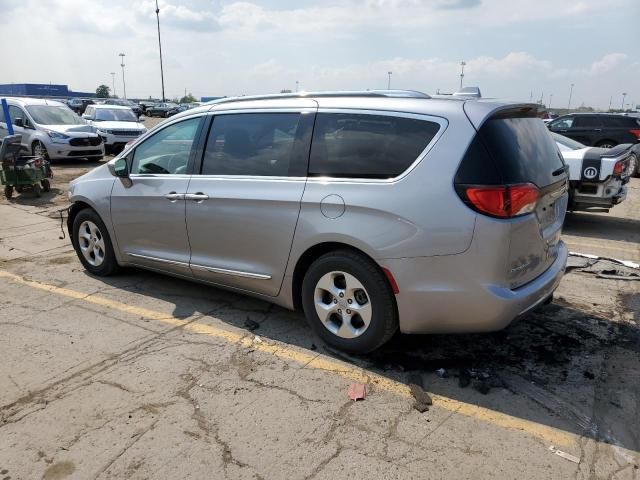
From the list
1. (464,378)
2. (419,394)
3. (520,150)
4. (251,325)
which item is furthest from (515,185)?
(251,325)

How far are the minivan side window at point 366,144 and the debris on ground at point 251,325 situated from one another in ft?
4.57

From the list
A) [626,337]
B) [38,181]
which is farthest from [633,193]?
[38,181]

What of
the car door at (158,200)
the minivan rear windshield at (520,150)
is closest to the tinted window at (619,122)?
the minivan rear windshield at (520,150)

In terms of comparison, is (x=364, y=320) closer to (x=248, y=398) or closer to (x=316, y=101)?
(x=248, y=398)

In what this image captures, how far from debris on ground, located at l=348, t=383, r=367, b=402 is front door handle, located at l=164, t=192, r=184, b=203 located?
2.18 meters

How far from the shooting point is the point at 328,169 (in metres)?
3.59

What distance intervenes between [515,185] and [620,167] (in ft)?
18.3

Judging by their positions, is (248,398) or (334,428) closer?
(334,428)

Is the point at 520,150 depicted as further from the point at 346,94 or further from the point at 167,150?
the point at 167,150

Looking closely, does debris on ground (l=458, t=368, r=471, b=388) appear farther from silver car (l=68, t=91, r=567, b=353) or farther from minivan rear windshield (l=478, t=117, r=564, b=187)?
minivan rear windshield (l=478, t=117, r=564, b=187)

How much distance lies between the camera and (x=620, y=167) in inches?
297

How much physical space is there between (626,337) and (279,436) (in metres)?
2.88

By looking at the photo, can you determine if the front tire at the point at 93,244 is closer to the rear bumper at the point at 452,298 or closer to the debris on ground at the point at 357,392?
the debris on ground at the point at 357,392

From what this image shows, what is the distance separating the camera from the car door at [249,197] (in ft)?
12.3
